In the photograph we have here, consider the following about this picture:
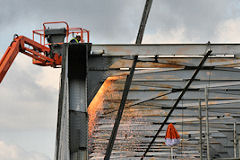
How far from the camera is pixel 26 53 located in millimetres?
18047

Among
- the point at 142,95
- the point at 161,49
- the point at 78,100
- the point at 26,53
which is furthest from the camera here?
the point at 142,95

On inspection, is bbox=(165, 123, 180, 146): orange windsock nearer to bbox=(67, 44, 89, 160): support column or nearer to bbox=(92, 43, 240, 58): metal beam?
bbox=(92, 43, 240, 58): metal beam

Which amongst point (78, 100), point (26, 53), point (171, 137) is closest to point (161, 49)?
point (78, 100)

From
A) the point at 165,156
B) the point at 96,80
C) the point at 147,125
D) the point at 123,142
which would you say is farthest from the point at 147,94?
the point at 165,156

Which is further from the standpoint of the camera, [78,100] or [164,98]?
[164,98]

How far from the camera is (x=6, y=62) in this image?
53.1ft

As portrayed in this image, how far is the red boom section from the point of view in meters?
16.2

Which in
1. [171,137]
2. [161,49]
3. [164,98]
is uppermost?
[164,98]

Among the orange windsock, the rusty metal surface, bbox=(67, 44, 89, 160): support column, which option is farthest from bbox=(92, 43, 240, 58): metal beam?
the orange windsock

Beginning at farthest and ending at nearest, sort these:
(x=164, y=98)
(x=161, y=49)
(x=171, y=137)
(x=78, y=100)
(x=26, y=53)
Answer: (x=164, y=98) → (x=171, y=137) → (x=26, y=53) → (x=161, y=49) → (x=78, y=100)

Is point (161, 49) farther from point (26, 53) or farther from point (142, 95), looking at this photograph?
point (142, 95)

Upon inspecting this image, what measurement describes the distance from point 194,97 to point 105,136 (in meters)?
8.76

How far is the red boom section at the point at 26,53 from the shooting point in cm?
1622

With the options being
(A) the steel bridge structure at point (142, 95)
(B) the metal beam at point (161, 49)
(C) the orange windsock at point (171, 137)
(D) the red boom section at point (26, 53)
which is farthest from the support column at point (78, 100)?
(C) the orange windsock at point (171, 137)
